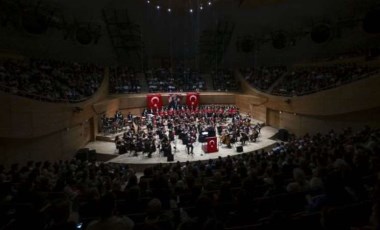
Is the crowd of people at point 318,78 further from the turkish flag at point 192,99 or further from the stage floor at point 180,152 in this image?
the turkish flag at point 192,99

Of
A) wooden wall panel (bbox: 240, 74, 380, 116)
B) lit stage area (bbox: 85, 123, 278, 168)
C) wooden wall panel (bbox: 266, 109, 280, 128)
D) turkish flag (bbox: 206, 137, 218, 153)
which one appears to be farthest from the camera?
wooden wall panel (bbox: 266, 109, 280, 128)

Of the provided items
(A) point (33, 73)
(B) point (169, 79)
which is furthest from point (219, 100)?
(A) point (33, 73)

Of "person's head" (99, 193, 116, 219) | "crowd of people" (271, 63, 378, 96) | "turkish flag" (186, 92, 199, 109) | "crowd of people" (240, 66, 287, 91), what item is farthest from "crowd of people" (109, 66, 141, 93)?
"person's head" (99, 193, 116, 219)

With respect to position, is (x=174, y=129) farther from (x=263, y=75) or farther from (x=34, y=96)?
(x=263, y=75)

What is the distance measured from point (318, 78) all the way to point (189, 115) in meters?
8.97

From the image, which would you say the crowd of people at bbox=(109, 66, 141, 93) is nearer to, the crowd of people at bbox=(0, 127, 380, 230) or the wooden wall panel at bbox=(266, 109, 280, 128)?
the wooden wall panel at bbox=(266, 109, 280, 128)

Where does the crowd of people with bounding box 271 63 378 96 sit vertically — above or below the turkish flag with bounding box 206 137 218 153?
above

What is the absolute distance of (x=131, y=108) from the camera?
1065 inches

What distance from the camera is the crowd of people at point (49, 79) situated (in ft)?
53.1

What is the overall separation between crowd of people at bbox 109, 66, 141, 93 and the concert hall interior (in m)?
0.12

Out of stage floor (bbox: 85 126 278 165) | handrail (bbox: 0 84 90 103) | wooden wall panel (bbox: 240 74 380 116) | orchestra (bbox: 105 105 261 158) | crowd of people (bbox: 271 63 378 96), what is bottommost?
stage floor (bbox: 85 126 278 165)

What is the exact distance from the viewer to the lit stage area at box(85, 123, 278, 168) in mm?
17047

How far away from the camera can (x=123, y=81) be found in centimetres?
2873

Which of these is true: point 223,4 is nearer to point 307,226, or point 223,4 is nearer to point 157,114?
point 157,114
